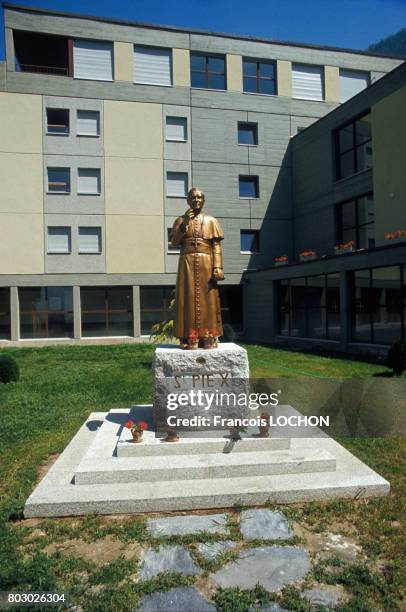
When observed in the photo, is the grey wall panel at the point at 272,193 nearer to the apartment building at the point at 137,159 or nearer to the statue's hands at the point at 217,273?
the apartment building at the point at 137,159

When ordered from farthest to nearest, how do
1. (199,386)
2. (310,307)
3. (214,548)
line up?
(310,307)
(199,386)
(214,548)

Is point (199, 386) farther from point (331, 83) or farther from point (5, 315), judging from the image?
point (331, 83)

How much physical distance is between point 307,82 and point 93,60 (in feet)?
42.5

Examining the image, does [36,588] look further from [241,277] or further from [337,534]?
[241,277]

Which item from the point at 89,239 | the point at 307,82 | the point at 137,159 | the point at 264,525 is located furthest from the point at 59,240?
the point at 264,525

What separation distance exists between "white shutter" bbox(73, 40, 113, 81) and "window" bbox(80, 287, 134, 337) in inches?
477

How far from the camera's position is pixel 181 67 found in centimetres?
2583

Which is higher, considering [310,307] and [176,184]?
[176,184]

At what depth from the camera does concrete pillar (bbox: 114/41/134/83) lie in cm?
2500

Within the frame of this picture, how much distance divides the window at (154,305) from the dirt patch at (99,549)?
22.1 metres

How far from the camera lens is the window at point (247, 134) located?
27047 mm

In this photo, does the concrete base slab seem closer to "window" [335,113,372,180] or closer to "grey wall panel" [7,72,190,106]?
"window" [335,113,372,180]

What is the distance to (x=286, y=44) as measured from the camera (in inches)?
1054

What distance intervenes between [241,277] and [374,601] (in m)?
23.7
